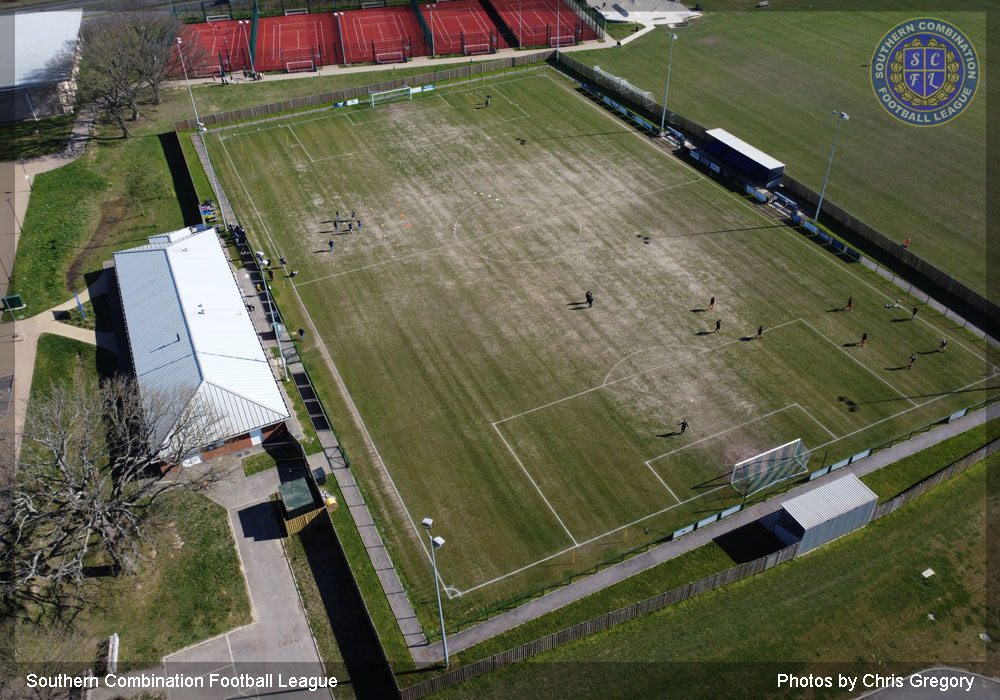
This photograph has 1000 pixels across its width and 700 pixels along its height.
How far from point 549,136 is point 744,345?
4143 cm

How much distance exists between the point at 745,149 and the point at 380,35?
63916 mm

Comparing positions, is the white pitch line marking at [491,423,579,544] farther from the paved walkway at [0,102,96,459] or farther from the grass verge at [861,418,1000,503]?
the paved walkway at [0,102,96,459]

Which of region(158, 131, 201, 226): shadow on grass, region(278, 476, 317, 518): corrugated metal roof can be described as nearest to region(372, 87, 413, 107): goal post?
region(158, 131, 201, 226): shadow on grass

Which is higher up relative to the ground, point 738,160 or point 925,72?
point 925,72

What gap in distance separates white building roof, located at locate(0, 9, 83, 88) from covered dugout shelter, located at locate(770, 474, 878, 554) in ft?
335

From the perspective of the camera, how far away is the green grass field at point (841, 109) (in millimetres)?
79000

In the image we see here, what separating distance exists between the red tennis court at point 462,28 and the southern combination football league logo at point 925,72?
5409 cm

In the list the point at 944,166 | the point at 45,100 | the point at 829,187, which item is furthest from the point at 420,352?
the point at 45,100

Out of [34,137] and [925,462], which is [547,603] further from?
[34,137]

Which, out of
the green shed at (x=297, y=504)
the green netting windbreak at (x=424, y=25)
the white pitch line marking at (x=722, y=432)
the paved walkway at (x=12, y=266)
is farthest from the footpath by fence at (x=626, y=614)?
the green netting windbreak at (x=424, y=25)

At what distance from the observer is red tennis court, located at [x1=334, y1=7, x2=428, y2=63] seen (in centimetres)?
11488

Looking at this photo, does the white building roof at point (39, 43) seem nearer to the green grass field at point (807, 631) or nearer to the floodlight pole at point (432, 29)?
the floodlight pole at point (432, 29)

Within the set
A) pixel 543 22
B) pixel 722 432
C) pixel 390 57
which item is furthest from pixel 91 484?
pixel 543 22

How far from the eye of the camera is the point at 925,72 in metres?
108
